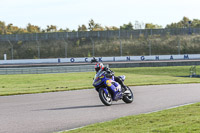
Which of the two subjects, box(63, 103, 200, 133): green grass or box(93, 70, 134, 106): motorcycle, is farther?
box(93, 70, 134, 106): motorcycle

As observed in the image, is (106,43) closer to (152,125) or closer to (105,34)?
(105,34)

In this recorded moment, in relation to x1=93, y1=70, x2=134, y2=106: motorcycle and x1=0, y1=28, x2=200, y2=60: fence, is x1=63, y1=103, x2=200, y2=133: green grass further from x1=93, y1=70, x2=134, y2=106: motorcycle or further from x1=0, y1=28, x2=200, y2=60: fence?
x1=0, y1=28, x2=200, y2=60: fence

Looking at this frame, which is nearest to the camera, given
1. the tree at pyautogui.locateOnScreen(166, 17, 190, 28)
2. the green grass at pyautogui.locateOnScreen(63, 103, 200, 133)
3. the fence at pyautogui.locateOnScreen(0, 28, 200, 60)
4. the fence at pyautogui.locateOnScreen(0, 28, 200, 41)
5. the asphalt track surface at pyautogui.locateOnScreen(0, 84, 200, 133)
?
the green grass at pyautogui.locateOnScreen(63, 103, 200, 133)

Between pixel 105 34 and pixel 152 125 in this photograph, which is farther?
pixel 105 34

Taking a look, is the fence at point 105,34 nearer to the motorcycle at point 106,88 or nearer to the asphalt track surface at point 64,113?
the asphalt track surface at point 64,113

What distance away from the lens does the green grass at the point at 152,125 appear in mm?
7391

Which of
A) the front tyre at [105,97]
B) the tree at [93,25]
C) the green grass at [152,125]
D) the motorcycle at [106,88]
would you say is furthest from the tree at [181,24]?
the green grass at [152,125]

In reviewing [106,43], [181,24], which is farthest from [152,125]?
[181,24]

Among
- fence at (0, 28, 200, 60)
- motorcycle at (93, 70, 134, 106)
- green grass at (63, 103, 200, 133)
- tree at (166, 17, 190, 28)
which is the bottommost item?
green grass at (63, 103, 200, 133)

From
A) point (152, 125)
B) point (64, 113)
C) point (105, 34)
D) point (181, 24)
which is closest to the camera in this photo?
point (152, 125)

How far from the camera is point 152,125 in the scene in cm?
809

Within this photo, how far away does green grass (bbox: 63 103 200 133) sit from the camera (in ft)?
24.2

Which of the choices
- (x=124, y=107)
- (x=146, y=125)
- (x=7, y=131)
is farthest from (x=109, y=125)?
(x=124, y=107)

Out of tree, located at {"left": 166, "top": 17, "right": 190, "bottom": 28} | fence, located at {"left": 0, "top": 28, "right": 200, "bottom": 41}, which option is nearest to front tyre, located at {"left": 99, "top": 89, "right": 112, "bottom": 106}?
fence, located at {"left": 0, "top": 28, "right": 200, "bottom": 41}
